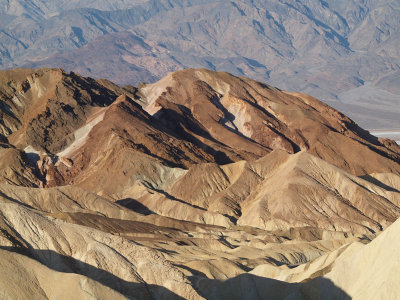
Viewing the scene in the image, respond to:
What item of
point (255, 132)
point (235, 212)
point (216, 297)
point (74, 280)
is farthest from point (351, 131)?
point (74, 280)

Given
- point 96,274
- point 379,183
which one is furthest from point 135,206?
point 96,274

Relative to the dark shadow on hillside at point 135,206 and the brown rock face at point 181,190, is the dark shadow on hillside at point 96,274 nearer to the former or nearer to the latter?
the brown rock face at point 181,190

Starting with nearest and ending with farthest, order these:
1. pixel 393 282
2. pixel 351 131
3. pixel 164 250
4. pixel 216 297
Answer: pixel 393 282 → pixel 216 297 → pixel 164 250 → pixel 351 131

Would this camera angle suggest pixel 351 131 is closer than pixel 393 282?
No

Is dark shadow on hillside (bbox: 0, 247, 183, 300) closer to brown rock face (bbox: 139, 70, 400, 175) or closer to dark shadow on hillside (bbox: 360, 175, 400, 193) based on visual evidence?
dark shadow on hillside (bbox: 360, 175, 400, 193)

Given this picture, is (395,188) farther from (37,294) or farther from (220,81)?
(37,294)

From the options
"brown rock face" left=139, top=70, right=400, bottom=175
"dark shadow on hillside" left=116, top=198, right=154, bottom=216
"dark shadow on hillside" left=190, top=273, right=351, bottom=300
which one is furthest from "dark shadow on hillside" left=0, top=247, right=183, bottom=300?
"brown rock face" left=139, top=70, right=400, bottom=175
